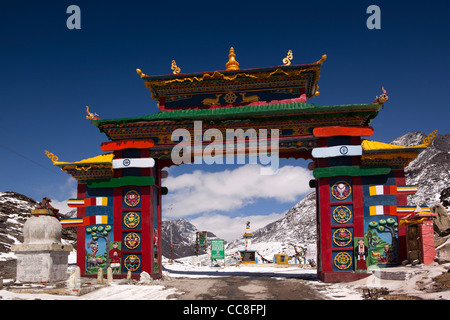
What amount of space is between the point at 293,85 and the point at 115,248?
40.2ft

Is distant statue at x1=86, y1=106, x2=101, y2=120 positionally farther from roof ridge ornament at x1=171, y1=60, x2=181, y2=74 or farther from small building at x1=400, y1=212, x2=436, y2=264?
small building at x1=400, y1=212, x2=436, y2=264

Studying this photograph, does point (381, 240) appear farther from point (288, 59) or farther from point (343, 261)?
point (288, 59)

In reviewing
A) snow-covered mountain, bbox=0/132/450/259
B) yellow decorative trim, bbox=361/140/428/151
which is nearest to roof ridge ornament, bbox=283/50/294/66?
yellow decorative trim, bbox=361/140/428/151

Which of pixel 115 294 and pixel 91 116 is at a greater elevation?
pixel 91 116

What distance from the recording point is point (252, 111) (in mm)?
19875

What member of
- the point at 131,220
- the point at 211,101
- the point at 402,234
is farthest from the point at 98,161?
the point at 402,234

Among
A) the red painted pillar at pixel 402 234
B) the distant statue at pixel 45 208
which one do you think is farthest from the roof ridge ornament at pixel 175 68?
the red painted pillar at pixel 402 234

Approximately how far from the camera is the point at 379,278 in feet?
53.7

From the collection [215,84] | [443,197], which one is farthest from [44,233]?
[443,197]

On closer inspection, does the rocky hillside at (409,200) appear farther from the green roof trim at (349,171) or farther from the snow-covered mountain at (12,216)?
the green roof trim at (349,171)

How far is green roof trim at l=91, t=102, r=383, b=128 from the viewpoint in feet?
62.7

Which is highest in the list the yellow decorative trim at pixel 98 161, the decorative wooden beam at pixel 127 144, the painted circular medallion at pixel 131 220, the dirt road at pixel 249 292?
the decorative wooden beam at pixel 127 144

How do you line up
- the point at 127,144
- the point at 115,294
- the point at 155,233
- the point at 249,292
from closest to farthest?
the point at 115,294 → the point at 249,292 → the point at 127,144 → the point at 155,233

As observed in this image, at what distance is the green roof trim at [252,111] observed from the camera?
62.7 feet
